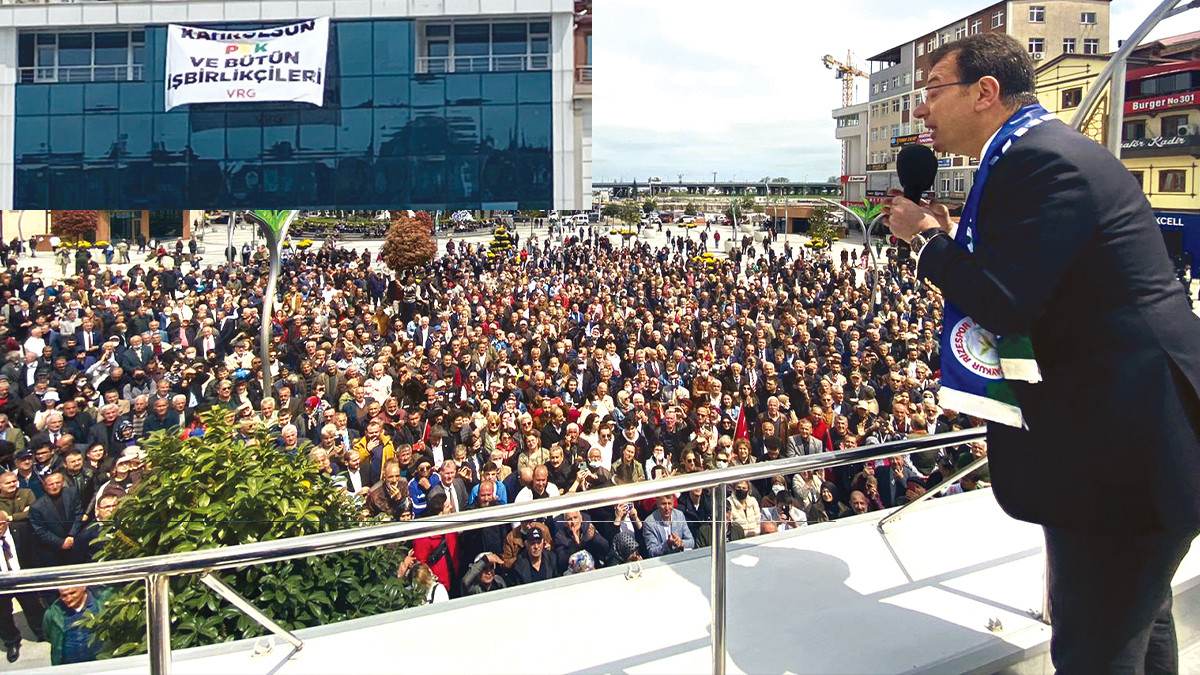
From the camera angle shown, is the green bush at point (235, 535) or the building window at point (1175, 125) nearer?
the green bush at point (235, 535)

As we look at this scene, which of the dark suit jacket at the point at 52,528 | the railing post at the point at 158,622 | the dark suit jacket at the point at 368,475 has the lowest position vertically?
the dark suit jacket at the point at 368,475

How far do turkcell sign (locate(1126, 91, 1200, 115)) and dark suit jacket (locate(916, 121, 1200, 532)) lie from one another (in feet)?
106

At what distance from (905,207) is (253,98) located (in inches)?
1743

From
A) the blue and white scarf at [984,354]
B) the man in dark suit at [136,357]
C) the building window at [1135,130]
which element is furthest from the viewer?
the building window at [1135,130]

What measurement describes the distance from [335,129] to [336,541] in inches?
1693

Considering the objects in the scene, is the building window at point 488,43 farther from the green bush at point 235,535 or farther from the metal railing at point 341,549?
the metal railing at point 341,549

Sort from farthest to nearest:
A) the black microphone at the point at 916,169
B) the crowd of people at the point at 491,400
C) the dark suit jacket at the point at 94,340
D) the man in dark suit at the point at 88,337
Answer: the man in dark suit at the point at 88,337 < the dark suit jacket at the point at 94,340 < the crowd of people at the point at 491,400 < the black microphone at the point at 916,169

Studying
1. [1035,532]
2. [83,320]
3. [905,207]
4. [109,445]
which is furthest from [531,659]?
[83,320]

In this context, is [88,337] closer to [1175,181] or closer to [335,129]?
[1175,181]

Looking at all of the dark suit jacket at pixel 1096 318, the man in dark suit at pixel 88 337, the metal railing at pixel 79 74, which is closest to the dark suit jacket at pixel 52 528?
the dark suit jacket at pixel 1096 318

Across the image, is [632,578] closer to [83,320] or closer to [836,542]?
[836,542]

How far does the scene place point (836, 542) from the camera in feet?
9.32

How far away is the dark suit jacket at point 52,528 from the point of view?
3166mm

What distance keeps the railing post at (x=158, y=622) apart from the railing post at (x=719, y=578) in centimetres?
111
